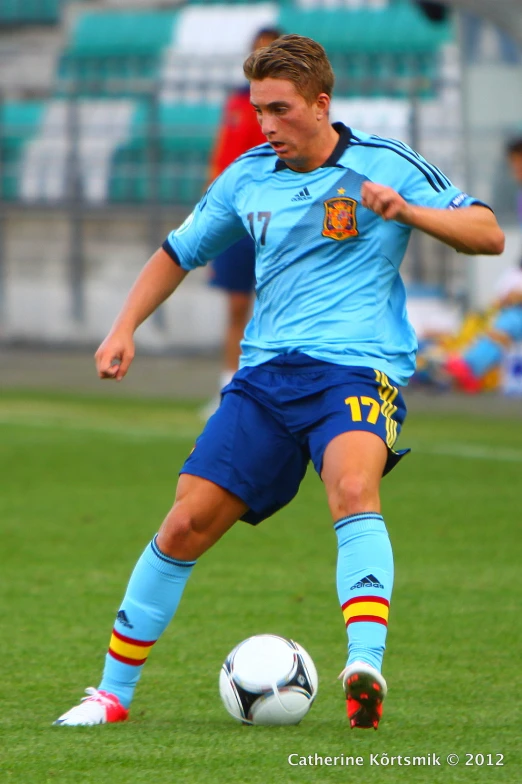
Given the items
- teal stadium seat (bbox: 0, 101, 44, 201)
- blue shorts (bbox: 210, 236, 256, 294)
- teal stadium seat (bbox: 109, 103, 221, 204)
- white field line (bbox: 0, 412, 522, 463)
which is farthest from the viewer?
teal stadium seat (bbox: 0, 101, 44, 201)

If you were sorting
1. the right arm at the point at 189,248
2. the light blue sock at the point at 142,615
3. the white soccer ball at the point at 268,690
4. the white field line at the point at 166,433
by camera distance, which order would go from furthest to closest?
the white field line at the point at 166,433 → the right arm at the point at 189,248 → the light blue sock at the point at 142,615 → the white soccer ball at the point at 268,690

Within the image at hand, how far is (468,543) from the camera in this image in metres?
6.36

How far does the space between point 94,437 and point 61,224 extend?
6822 millimetres

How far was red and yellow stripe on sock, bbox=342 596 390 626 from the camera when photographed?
11.3ft

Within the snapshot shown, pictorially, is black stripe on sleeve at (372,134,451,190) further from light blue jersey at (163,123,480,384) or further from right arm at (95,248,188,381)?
right arm at (95,248,188,381)

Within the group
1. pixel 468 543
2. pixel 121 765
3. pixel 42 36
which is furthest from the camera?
pixel 42 36

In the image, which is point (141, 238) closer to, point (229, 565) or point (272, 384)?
point (229, 565)

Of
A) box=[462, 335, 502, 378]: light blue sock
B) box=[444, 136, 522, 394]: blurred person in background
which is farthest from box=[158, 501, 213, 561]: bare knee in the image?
box=[462, 335, 502, 378]: light blue sock

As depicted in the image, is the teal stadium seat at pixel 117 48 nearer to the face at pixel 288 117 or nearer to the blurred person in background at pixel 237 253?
the blurred person in background at pixel 237 253

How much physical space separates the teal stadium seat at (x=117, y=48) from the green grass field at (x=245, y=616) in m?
11.5

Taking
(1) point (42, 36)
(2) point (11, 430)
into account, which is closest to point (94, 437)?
(2) point (11, 430)

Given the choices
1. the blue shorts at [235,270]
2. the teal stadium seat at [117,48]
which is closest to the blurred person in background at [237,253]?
the blue shorts at [235,270]

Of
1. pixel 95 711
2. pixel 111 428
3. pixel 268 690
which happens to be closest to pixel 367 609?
pixel 268 690

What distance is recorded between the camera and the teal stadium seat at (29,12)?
71.2ft
